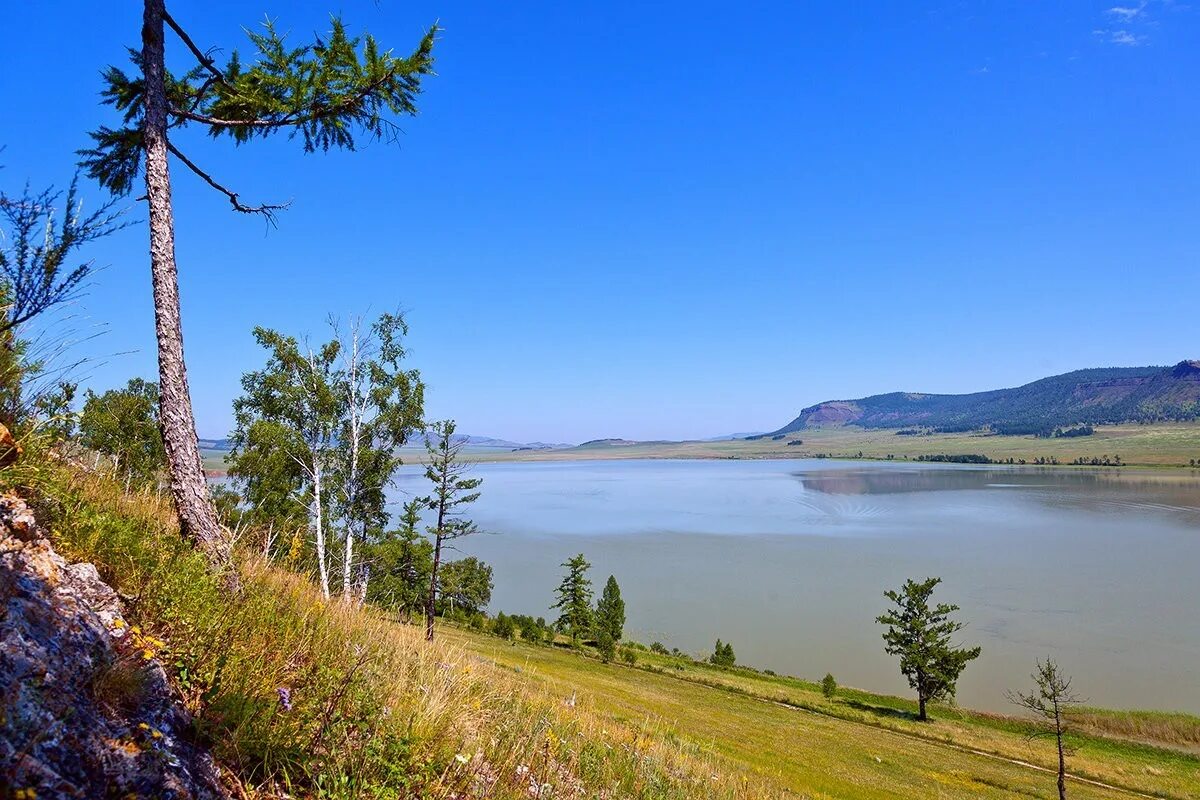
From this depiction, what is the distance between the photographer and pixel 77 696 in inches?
82.9

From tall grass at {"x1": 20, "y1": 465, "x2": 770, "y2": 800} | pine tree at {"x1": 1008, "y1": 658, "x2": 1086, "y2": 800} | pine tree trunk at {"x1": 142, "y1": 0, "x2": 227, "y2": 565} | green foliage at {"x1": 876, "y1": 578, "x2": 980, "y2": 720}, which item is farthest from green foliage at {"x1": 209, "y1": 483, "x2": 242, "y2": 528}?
green foliage at {"x1": 876, "y1": 578, "x2": 980, "y2": 720}

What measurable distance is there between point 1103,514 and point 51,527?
438 feet

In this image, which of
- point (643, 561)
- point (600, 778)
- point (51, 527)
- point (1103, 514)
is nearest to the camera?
point (51, 527)

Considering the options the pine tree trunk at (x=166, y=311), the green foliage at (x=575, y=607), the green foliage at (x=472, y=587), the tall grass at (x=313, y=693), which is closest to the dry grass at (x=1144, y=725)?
the green foliage at (x=575, y=607)

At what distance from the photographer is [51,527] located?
309 centimetres

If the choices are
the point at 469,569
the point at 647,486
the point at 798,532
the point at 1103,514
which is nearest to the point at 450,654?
the point at 469,569

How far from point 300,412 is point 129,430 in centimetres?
928

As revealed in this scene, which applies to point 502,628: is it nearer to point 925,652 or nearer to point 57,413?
point 925,652

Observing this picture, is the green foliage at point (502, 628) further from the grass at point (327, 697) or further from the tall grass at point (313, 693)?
the tall grass at point (313, 693)

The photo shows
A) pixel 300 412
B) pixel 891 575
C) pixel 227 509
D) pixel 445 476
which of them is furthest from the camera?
pixel 891 575

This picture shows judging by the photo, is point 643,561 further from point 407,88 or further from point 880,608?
point 407,88

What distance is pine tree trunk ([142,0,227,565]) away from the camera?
515 centimetres

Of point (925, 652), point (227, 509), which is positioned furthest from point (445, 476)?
point (925, 652)

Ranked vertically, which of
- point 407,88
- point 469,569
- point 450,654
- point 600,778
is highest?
point 407,88
